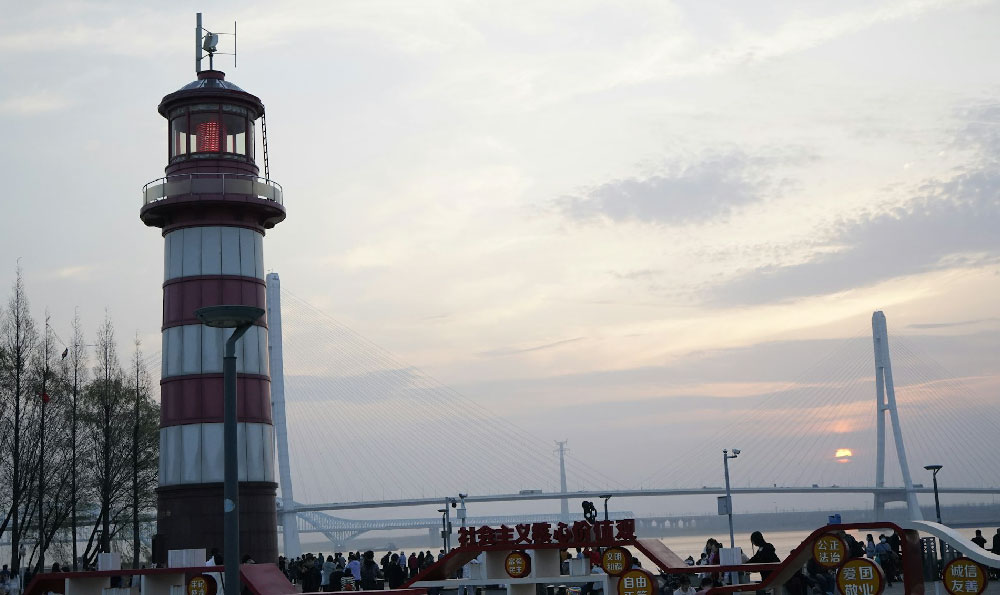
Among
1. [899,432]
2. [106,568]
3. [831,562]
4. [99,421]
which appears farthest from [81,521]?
[899,432]

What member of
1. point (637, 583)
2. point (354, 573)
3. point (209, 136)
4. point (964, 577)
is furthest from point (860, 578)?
point (209, 136)

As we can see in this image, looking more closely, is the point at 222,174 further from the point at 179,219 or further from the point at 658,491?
A: the point at 658,491

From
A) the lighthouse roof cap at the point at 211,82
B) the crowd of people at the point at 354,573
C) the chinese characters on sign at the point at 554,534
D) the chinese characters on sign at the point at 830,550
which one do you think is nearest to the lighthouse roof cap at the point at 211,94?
the lighthouse roof cap at the point at 211,82

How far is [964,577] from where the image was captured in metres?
14.0

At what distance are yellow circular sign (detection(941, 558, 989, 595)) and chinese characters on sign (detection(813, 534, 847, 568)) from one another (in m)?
1.27

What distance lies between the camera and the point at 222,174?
3456 centimetres

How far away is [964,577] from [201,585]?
12379 millimetres

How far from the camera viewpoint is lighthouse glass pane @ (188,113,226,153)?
35.0m

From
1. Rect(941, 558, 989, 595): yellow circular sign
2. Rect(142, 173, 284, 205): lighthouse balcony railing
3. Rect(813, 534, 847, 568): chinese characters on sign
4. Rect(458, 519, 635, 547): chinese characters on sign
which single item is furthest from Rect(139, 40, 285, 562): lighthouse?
Rect(941, 558, 989, 595): yellow circular sign

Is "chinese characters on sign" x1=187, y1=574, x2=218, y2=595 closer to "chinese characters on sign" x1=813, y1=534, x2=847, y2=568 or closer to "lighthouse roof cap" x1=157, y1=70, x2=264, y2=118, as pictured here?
"chinese characters on sign" x1=813, y1=534, x2=847, y2=568

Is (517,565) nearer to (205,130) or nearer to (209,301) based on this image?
(209,301)

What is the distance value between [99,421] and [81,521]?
13.0m

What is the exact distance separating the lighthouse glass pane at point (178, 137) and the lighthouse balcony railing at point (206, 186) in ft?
2.87

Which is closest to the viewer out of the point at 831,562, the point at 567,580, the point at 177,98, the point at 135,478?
the point at 831,562
